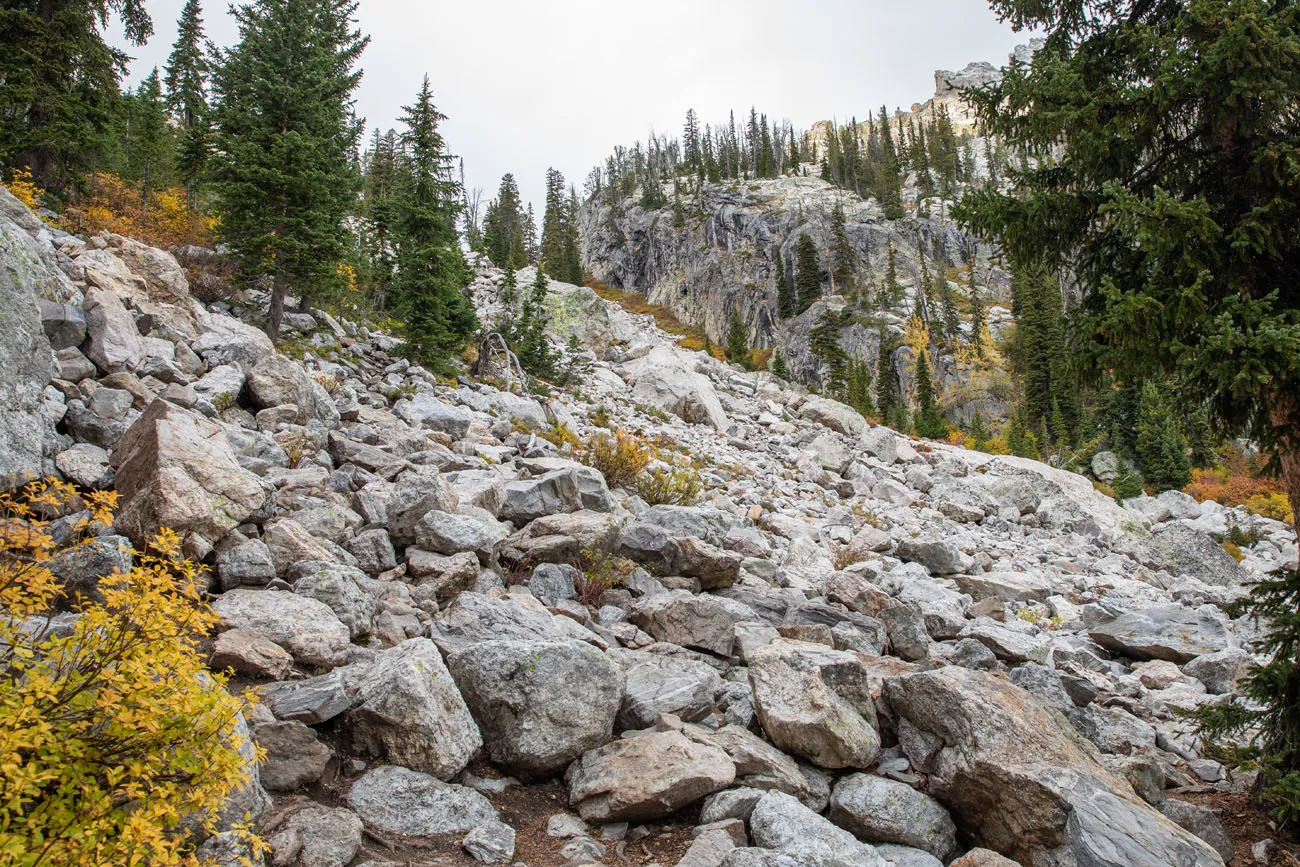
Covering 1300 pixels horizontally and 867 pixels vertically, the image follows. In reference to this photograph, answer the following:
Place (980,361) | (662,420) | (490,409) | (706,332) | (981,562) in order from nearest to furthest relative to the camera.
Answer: (981,562) < (490,409) < (662,420) < (980,361) < (706,332)

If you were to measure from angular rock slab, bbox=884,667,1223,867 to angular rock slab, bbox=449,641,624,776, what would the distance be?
2817mm

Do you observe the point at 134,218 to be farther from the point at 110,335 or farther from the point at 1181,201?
the point at 1181,201

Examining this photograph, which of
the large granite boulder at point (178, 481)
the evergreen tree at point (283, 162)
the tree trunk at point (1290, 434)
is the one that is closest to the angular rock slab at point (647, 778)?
the large granite boulder at point (178, 481)

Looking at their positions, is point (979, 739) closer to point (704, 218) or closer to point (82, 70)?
point (82, 70)

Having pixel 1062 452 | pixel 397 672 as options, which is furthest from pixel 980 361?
pixel 397 672

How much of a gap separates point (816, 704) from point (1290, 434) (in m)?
4.71

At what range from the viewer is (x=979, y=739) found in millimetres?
5391

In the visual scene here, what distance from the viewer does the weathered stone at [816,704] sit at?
5613 millimetres

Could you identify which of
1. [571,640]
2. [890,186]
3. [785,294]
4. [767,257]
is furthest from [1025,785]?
[890,186]

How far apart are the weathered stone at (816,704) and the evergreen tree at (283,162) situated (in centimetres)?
1527

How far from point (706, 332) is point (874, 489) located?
2962 inches

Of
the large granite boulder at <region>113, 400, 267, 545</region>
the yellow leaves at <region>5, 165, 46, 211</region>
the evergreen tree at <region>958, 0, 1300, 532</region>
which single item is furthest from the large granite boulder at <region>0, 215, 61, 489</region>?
the evergreen tree at <region>958, 0, 1300, 532</region>

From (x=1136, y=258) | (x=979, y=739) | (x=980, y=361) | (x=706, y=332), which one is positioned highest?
(x=706, y=332)

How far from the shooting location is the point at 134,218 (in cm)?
1898
